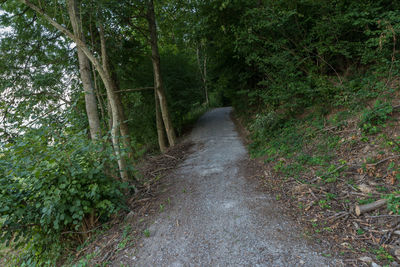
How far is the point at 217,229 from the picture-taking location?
292 cm

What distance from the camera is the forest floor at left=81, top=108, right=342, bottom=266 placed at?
2.36 meters

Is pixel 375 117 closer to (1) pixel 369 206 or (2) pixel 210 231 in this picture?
(1) pixel 369 206

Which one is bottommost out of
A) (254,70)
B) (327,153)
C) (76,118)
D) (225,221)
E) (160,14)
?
(225,221)

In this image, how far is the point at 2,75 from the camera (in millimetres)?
5578

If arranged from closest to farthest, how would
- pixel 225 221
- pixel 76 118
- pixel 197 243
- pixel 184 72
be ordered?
pixel 197 243
pixel 225 221
pixel 76 118
pixel 184 72

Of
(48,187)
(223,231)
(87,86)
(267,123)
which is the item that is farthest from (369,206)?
(87,86)

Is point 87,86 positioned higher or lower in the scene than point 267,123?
higher

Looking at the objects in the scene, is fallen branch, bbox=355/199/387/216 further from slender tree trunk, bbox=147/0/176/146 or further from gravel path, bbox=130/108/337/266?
slender tree trunk, bbox=147/0/176/146

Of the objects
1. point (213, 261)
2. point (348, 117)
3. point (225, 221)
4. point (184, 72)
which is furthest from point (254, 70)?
point (213, 261)

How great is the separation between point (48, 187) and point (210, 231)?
2.56 m

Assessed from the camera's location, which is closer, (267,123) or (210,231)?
(210,231)

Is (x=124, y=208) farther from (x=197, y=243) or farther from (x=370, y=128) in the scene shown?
(x=370, y=128)

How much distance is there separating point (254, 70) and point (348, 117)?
203 inches

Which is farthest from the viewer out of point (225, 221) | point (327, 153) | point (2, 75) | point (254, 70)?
point (254, 70)
